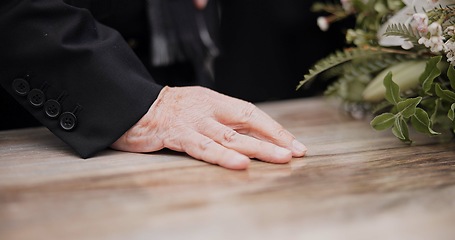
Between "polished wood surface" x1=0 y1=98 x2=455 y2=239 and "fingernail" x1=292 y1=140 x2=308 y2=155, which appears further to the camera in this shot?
"fingernail" x1=292 y1=140 x2=308 y2=155

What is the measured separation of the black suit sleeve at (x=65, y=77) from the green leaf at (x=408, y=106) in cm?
42

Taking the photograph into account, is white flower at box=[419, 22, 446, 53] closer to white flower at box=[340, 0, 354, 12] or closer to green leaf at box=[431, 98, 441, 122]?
green leaf at box=[431, 98, 441, 122]

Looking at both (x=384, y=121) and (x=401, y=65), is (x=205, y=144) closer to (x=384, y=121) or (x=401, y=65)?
(x=384, y=121)

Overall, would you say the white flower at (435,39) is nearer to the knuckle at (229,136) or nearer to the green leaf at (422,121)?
the green leaf at (422,121)

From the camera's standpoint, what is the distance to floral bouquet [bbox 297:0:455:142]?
0.93m

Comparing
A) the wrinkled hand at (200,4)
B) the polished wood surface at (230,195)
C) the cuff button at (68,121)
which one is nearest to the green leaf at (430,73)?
the polished wood surface at (230,195)

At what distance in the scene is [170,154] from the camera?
0.95 meters

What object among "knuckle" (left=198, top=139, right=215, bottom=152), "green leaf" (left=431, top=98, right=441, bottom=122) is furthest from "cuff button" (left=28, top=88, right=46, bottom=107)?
"green leaf" (left=431, top=98, right=441, bottom=122)

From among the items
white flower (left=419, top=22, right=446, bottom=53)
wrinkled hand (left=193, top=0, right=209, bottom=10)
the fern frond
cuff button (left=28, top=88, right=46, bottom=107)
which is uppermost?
white flower (left=419, top=22, right=446, bottom=53)

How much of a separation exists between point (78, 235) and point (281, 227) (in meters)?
0.23

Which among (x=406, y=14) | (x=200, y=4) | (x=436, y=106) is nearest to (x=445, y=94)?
(x=436, y=106)

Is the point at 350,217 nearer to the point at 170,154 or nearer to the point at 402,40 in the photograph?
the point at 170,154

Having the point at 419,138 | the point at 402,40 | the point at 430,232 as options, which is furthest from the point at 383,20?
the point at 430,232

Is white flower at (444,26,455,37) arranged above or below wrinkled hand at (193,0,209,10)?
above
